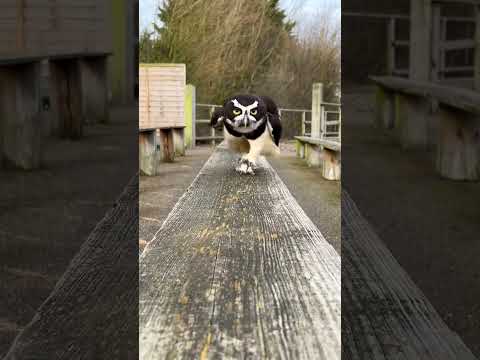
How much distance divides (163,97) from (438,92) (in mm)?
654

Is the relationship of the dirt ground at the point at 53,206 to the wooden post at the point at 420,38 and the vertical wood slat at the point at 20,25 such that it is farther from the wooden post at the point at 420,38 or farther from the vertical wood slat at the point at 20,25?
the wooden post at the point at 420,38

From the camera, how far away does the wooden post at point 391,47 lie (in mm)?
625

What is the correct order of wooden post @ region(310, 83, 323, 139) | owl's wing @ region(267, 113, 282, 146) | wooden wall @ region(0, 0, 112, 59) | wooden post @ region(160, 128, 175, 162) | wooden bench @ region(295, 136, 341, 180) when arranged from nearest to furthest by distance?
wooden wall @ region(0, 0, 112, 59), wooden post @ region(160, 128, 175, 162), wooden post @ region(310, 83, 323, 139), owl's wing @ region(267, 113, 282, 146), wooden bench @ region(295, 136, 341, 180)

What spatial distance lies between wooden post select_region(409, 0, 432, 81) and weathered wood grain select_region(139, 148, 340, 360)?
218 millimetres

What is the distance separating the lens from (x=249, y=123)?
1.70m

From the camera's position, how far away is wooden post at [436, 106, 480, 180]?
0.58m

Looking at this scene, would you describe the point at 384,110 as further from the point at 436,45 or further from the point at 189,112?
the point at 189,112

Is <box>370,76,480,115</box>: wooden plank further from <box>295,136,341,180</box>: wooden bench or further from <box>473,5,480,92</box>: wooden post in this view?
<box>295,136,341,180</box>: wooden bench

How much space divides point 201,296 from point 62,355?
0.15 metres

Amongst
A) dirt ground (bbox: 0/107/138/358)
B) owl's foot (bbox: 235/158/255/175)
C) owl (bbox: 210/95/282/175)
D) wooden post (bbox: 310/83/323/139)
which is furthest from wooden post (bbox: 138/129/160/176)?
wooden post (bbox: 310/83/323/139)

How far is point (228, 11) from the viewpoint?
1414mm

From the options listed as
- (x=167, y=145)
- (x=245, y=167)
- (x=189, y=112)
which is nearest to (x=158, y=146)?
(x=167, y=145)

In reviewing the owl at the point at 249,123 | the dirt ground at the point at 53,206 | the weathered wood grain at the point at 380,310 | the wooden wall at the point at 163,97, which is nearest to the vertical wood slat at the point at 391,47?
the weathered wood grain at the point at 380,310

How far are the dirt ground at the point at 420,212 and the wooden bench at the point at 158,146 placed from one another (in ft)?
1.67
